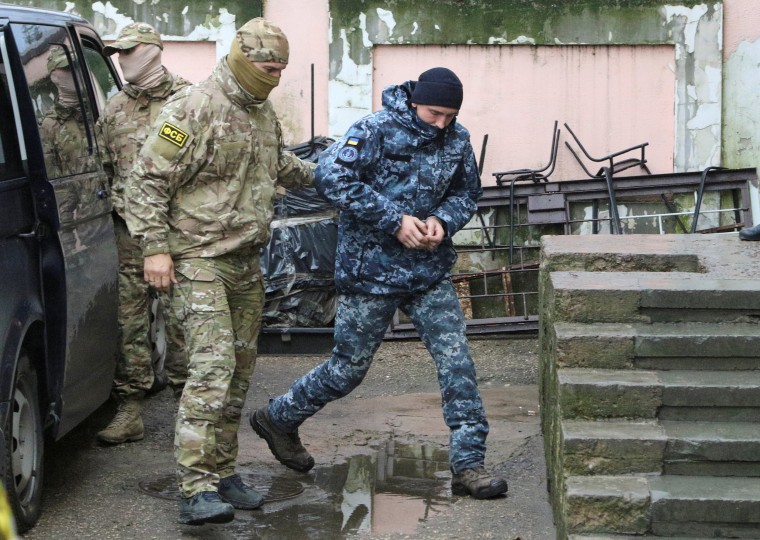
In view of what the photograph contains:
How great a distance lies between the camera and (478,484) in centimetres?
469

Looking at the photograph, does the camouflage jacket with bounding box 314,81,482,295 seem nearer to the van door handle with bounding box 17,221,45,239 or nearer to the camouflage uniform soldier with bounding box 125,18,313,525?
the camouflage uniform soldier with bounding box 125,18,313,525

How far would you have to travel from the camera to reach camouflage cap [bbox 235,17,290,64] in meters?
4.39

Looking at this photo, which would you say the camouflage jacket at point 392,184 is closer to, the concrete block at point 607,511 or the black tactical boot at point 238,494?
the black tactical boot at point 238,494

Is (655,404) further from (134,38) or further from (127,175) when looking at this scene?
(134,38)

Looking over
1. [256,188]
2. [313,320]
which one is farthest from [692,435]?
[313,320]

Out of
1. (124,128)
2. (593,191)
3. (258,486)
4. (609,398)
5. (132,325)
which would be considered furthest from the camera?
(593,191)

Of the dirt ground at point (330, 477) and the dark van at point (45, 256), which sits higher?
the dark van at point (45, 256)

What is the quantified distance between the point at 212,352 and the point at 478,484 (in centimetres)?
120

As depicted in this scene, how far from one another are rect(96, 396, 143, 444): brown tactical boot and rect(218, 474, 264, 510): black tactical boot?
1.21 metres

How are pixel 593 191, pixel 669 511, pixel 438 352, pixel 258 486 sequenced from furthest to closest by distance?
1. pixel 593 191
2. pixel 258 486
3. pixel 438 352
4. pixel 669 511

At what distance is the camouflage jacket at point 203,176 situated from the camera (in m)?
4.31

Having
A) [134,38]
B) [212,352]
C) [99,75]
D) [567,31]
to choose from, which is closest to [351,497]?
[212,352]

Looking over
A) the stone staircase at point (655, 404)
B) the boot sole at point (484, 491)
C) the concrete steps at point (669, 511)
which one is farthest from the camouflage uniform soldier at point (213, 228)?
the concrete steps at point (669, 511)

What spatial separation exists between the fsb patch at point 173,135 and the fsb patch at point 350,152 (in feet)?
2.16
